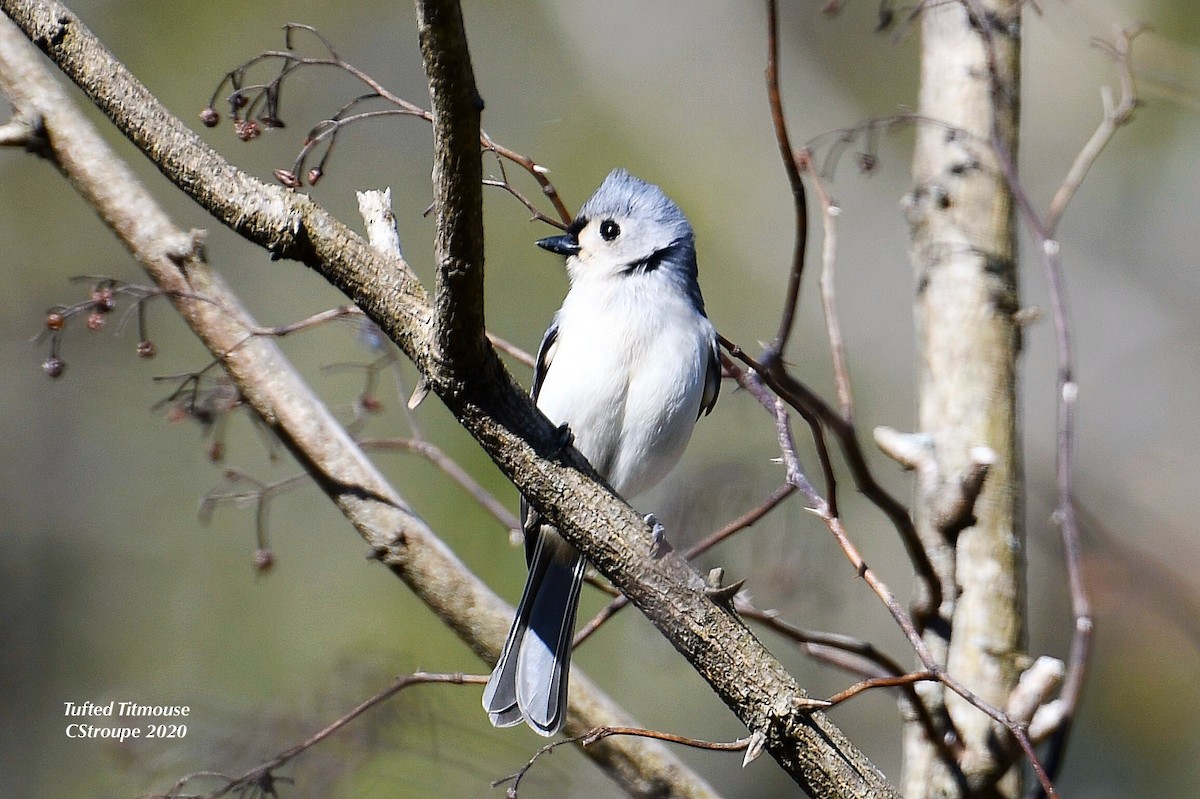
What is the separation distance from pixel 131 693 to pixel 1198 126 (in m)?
7.34

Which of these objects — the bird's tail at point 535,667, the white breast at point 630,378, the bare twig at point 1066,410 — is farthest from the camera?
the white breast at point 630,378

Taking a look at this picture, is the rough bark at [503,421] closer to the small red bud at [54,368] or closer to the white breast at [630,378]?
the small red bud at [54,368]

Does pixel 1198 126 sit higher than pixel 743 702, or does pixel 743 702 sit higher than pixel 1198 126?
pixel 1198 126

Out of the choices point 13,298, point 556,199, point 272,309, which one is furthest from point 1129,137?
point 13,298

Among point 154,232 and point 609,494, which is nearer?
point 609,494

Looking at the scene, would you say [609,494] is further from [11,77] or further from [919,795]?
[11,77]

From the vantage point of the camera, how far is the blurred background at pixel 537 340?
6.17m

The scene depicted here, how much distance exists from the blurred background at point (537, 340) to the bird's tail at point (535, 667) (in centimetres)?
213

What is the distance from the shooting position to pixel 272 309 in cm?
743

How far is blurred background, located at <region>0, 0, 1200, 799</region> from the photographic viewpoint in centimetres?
617

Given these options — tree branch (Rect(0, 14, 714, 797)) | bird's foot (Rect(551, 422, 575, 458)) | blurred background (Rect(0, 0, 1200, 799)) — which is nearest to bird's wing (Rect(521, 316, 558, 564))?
tree branch (Rect(0, 14, 714, 797))

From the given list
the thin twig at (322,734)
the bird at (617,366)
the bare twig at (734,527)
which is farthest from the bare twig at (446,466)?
the thin twig at (322,734)

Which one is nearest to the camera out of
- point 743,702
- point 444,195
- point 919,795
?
point 444,195

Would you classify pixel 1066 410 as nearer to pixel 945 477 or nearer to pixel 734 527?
pixel 945 477
